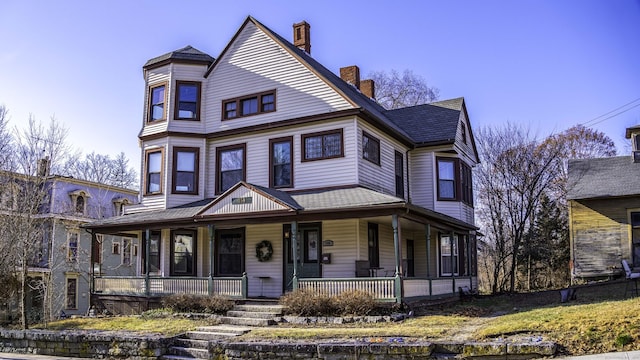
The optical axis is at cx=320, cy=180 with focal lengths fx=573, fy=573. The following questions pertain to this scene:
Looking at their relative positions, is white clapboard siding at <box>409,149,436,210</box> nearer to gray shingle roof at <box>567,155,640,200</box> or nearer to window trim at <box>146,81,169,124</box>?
gray shingle roof at <box>567,155,640,200</box>

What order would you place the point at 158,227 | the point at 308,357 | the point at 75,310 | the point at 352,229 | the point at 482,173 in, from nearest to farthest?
the point at 308,357, the point at 352,229, the point at 158,227, the point at 482,173, the point at 75,310

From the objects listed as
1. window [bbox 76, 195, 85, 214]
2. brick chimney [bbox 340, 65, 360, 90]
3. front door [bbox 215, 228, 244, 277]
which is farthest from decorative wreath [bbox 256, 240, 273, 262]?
window [bbox 76, 195, 85, 214]

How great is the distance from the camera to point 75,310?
3641cm

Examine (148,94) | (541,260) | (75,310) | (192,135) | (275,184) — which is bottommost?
(75,310)

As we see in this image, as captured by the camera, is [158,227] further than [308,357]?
Yes

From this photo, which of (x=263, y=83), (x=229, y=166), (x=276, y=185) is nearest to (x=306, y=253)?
(x=276, y=185)

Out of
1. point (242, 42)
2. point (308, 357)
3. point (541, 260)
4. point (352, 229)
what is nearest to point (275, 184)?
point (352, 229)

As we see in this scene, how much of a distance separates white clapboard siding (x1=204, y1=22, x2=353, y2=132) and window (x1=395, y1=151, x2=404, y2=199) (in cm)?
410

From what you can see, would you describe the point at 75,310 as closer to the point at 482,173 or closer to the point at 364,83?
the point at 364,83

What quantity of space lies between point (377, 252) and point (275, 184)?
434cm

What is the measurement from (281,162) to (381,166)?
143 inches

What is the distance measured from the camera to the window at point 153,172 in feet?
72.6

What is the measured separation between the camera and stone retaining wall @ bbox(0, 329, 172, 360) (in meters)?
13.3

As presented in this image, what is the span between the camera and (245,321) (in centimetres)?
1555
